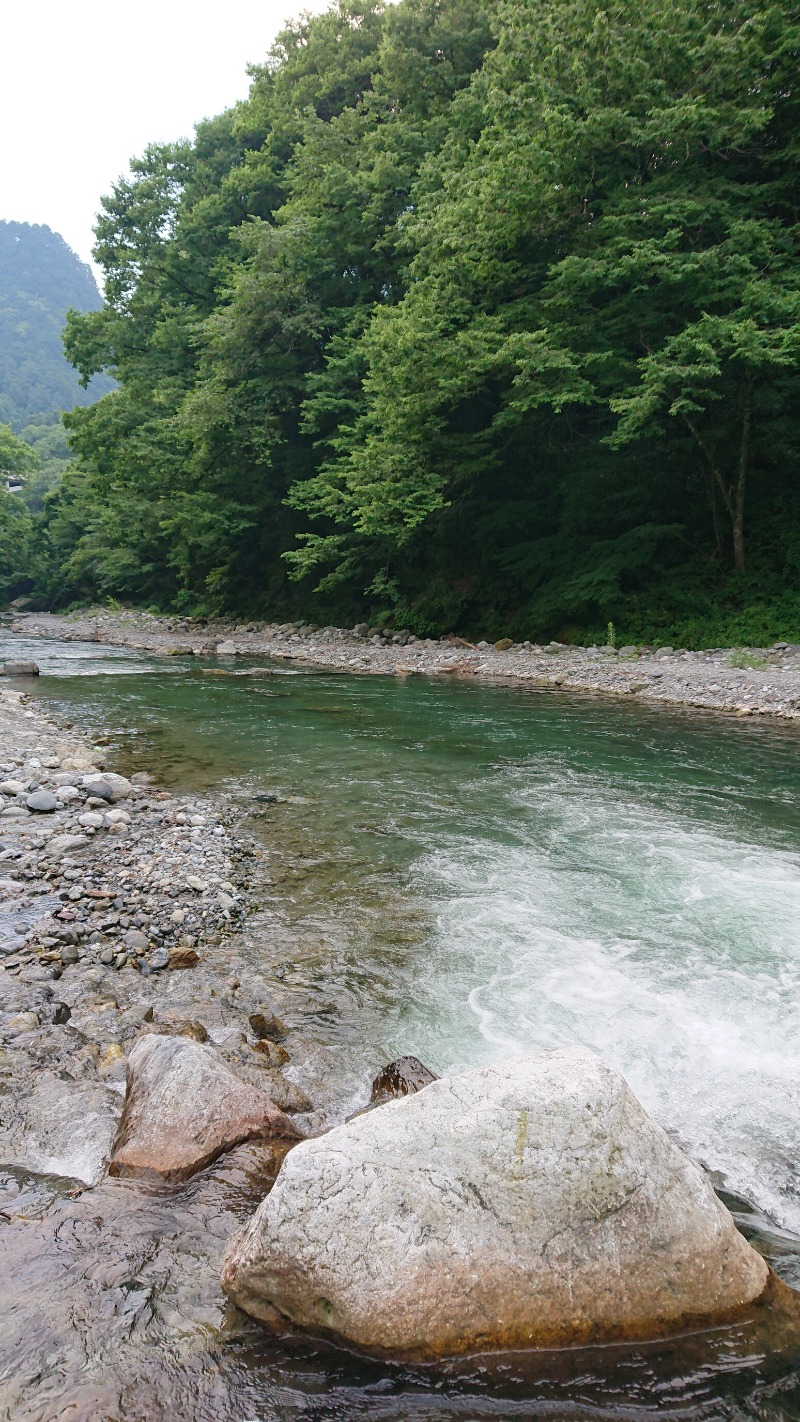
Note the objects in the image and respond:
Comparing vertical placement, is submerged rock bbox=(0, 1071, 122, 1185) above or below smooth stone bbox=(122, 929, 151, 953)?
below

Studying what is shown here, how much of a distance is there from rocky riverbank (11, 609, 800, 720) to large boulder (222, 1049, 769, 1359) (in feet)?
32.9

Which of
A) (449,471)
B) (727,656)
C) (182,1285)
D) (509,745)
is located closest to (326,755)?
(509,745)

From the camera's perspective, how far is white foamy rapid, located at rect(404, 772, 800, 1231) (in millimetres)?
3090

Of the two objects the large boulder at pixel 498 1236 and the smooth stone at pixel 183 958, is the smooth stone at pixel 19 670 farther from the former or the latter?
the large boulder at pixel 498 1236

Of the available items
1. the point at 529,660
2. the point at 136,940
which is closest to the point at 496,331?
the point at 529,660

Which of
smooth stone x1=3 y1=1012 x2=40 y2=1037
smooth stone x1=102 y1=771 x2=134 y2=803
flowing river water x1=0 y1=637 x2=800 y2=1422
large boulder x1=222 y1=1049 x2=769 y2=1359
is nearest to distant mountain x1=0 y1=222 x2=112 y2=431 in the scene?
smooth stone x1=102 y1=771 x2=134 y2=803

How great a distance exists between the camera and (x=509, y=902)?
16.7 feet

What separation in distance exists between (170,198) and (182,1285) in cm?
3821

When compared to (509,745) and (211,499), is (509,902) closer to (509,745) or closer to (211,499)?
(509,745)

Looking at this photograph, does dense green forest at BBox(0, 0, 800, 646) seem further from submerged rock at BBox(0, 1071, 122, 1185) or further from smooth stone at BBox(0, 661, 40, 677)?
submerged rock at BBox(0, 1071, 122, 1185)

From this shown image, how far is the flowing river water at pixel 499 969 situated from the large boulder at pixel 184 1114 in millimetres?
96

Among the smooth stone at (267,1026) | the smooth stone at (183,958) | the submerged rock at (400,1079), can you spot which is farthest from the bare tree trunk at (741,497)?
the submerged rock at (400,1079)

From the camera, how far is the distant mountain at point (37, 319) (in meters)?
124

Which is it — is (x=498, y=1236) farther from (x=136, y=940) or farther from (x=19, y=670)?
(x=19, y=670)
